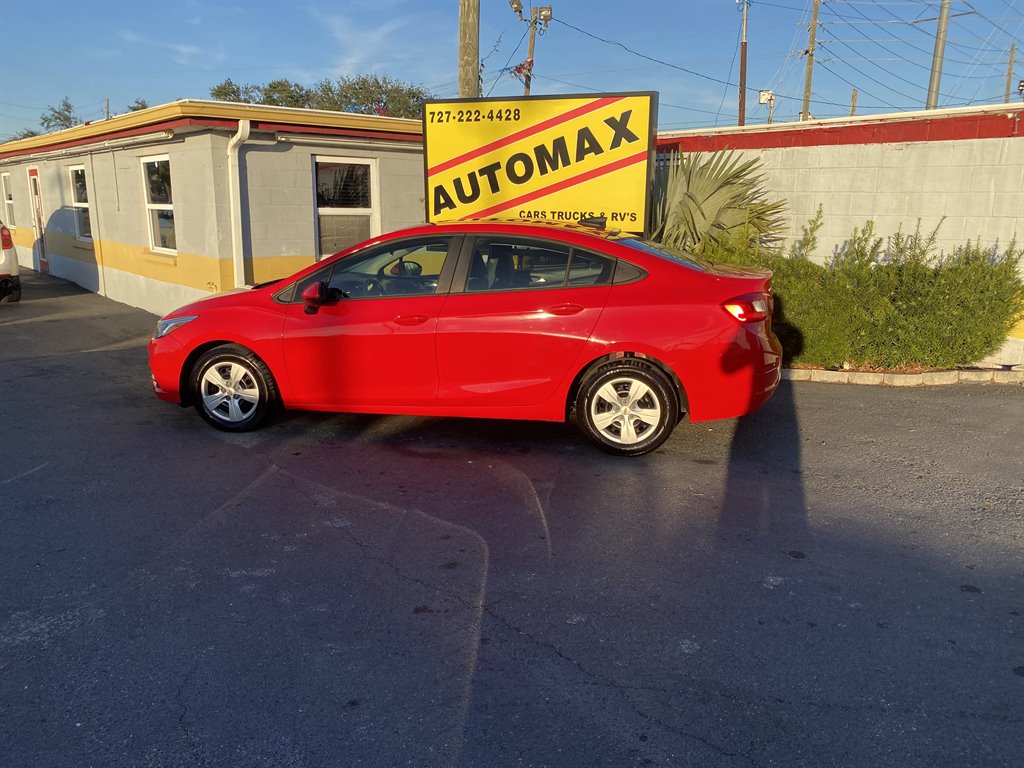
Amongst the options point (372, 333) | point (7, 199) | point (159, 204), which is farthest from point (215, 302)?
point (7, 199)

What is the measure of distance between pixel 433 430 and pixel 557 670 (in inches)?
136

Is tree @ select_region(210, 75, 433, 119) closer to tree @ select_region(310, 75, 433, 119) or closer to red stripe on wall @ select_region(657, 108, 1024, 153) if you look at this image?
tree @ select_region(310, 75, 433, 119)

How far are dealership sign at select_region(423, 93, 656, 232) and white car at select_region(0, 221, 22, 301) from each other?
8043 mm

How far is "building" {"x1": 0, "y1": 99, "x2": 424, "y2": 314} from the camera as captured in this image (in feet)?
33.7

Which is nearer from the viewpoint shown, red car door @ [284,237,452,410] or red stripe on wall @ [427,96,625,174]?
red car door @ [284,237,452,410]

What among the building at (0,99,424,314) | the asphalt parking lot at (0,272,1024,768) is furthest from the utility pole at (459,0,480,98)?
the asphalt parking lot at (0,272,1024,768)

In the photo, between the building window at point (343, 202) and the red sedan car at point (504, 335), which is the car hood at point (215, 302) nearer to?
the red sedan car at point (504, 335)

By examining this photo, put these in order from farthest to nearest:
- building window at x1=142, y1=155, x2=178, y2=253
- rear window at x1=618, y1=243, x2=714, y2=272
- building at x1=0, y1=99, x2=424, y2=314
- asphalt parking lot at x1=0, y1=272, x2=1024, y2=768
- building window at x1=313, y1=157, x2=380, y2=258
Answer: building window at x1=142, y1=155, x2=178, y2=253, building window at x1=313, y1=157, x2=380, y2=258, building at x1=0, y1=99, x2=424, y2=314, rear window at x1=618, y1=243, x2=714, y2=272, asphalt parking lot at x1=0, y1=272, x2=1024, y2=768

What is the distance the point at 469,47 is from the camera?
991 cm

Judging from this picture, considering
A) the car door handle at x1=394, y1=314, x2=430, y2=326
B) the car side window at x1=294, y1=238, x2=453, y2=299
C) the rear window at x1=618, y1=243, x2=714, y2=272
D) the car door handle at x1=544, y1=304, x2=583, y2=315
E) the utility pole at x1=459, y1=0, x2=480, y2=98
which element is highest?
the utility pole at x1=459, y1=0, x2=480, y2=98

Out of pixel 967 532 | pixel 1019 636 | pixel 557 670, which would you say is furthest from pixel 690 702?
pixel 967 532

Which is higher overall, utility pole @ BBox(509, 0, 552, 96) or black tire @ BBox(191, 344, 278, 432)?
utility pole @ BBox(509, 0, 552, 96)

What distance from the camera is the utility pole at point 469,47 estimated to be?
9836mm

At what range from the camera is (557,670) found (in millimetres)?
3176
